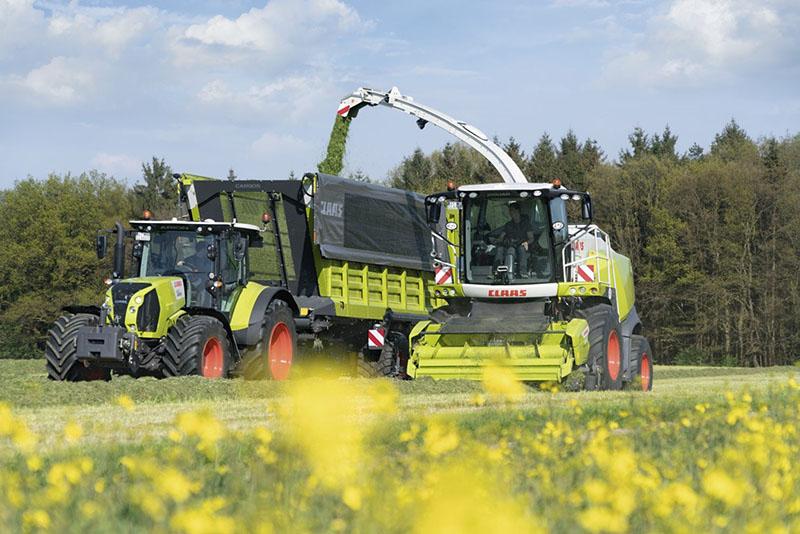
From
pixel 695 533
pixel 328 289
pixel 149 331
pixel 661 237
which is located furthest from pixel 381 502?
pixel 661 237

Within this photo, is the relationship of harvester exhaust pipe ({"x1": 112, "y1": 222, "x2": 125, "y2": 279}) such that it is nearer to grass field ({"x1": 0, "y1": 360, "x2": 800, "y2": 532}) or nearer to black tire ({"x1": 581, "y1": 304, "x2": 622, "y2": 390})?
black tire ({"x1": 581, "y1": 304, "x2": 622, "y2": 390})

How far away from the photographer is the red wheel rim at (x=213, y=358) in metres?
15.6

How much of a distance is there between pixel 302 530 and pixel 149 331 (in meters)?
11.7

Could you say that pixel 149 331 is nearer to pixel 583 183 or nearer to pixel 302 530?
pixel 302 530

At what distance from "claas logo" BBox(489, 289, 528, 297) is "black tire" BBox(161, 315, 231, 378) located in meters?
3.58

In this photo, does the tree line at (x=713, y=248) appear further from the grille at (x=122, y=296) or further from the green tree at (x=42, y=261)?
the grille at (x=122, y=296)

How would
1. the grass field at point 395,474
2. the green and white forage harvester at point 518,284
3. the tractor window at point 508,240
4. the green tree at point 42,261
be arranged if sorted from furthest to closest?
the green tree at point 42,261 → the tractor window at point 508,240 → the green and white forage harvester at point 518,284 → the grass field at point 395,474

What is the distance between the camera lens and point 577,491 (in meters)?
5.00

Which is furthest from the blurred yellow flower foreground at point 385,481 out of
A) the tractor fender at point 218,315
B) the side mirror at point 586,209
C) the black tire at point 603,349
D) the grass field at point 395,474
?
the tractor fender at point 218,315

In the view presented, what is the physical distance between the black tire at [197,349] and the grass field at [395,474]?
660 centimetres

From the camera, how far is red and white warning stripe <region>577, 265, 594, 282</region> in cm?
1625

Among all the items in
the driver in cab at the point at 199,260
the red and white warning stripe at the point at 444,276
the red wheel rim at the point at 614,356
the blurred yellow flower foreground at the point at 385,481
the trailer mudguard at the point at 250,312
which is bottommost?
the blurred yellow flower foreground at the point at 385,481

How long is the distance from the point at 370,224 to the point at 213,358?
413cm

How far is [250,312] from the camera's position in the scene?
16.4 m
